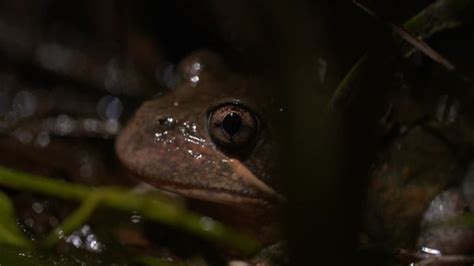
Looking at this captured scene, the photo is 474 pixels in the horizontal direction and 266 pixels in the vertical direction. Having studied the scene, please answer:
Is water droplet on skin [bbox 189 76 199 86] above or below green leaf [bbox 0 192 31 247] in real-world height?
above

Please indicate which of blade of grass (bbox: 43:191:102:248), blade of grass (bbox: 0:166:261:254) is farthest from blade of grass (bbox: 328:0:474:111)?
blade of grass (bbox: 43:191:102:248)

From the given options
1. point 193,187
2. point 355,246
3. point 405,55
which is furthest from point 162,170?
point 355,246

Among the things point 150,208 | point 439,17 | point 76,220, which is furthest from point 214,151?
point 439,17

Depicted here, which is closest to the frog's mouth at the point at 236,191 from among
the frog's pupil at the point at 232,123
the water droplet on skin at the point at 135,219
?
the frog's pupil at the point at 232,123

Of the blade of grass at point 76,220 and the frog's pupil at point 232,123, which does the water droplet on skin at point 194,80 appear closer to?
the frog's pupil at point 232,123

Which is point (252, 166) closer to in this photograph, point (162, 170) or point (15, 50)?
point (162, 170)

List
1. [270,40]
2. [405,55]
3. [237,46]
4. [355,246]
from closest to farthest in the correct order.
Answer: [270,40] → [355,246] → [405,55] → [237,46]

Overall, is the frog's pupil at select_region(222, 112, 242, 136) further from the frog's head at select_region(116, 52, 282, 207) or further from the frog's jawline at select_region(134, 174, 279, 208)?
the frog's jawline at select_region(134, 174, 279, 208)
